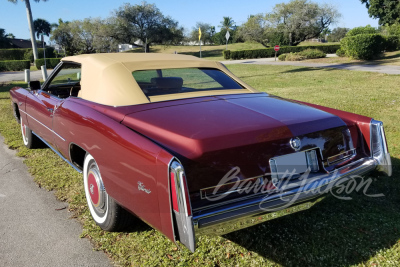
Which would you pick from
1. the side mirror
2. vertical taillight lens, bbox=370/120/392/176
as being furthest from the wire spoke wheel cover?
vertical taillight lens, bbox=370/120/392/176

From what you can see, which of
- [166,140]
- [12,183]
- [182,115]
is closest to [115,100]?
[182,115]

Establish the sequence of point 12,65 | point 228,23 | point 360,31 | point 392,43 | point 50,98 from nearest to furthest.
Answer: point 50,98
point 392,43
point 360,31
point 12,65
point 228,23

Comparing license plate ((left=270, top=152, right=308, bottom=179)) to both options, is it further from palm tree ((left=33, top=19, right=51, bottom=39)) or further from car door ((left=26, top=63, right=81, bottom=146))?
palm tree ((left=33, top=19, right=51, bottom=39))

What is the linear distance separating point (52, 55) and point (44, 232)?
48576 mm

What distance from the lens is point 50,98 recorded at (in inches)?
150

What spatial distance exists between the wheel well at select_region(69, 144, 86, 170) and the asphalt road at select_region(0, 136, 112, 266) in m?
0.49

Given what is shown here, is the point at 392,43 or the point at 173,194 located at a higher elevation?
the point at 392,43

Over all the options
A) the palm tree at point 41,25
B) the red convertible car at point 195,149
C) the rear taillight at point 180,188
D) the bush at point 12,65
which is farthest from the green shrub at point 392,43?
the palm tree at point 41,25

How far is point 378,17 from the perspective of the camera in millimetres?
45938

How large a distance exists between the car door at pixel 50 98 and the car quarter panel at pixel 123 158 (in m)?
0.74

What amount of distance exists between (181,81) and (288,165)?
1526mm

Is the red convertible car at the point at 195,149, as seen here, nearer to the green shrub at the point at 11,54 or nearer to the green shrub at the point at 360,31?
the green shrub at the point at 360,31

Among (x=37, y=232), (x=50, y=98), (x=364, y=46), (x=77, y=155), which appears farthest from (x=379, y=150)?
(x=364, y=46)

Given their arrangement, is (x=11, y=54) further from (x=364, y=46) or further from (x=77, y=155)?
(x=77, y=155)
